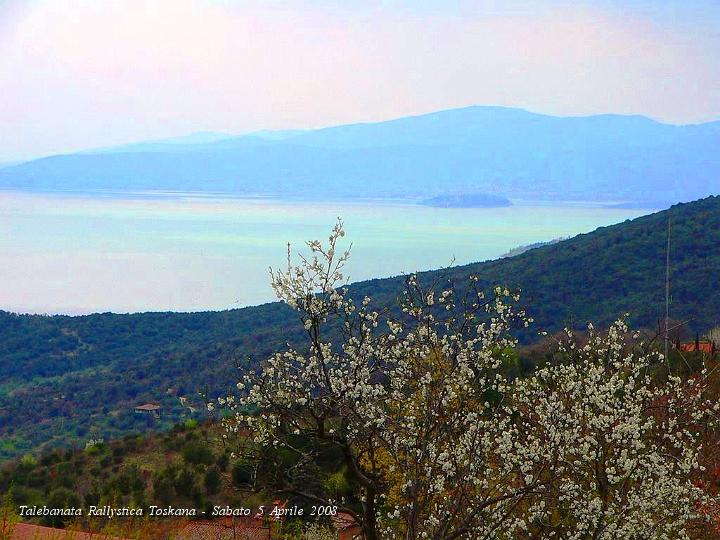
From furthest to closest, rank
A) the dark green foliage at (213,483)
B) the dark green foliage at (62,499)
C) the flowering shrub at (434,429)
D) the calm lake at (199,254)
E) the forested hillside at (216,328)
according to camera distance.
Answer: the calm lake at (199,254) < the forested hillside at (216,328) < the dark green foliage at (213,483) < the dark green foliage at (62,499) < the flowering shrub at (434,429)

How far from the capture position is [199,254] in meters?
144

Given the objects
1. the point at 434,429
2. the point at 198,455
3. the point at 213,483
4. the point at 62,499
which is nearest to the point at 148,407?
the point at 198,455

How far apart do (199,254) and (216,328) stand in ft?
311

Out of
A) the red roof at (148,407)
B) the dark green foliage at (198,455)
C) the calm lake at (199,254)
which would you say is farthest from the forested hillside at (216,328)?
the calm lake at (199,254)

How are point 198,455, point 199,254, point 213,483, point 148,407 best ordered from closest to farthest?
point 213,483
point 198,455
point 148,407
point 199,254

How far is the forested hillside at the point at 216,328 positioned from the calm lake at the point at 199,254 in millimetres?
21640

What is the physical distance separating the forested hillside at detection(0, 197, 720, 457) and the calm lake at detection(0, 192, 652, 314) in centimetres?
2164

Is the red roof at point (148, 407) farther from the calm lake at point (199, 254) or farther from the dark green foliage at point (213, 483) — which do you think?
the calm lake at point (199, 254)

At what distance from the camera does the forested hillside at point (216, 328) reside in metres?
36.5

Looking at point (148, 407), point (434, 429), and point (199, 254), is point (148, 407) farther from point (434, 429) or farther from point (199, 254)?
point (199, 254)

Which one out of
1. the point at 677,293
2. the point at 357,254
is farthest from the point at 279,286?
the point at 357,254

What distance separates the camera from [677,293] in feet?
120

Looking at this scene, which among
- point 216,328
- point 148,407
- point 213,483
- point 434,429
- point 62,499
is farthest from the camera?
point 216,328

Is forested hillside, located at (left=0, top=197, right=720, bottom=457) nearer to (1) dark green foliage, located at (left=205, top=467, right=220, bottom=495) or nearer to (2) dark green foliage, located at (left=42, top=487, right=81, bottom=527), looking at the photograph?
(1) dark green foliage, located at (left=205, top=467, right=220, bottom=495)
